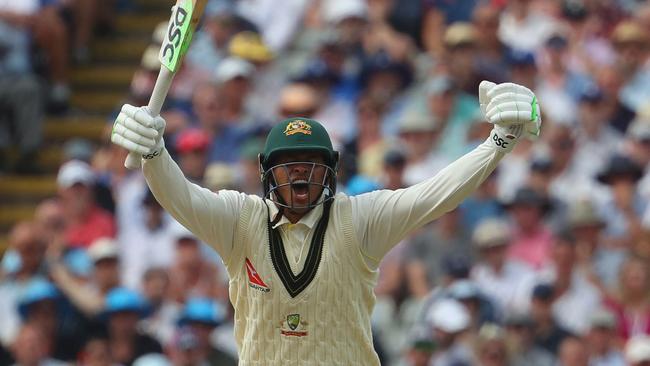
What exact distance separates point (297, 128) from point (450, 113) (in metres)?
5.31

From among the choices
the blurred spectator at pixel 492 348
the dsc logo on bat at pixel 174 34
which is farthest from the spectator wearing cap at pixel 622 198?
the dsc logo on bat at pixel 174 34

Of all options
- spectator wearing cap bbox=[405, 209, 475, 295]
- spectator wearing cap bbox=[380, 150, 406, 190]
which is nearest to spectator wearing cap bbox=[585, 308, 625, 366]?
spectator wearing cap bbox=[405, 209, 475, 295]

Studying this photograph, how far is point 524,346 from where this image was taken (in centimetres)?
1074

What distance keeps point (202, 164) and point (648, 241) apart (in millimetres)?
3547

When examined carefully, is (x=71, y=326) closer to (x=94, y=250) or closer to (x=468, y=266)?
(x=94, y=250)

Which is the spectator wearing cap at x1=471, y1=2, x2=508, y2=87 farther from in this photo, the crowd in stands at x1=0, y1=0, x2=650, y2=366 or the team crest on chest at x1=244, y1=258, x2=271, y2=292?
the team crest on chest at x1=244, y1=258, x2=271, y2=292

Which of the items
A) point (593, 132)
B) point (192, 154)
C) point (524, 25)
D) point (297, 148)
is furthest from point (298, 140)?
point (524, 25)

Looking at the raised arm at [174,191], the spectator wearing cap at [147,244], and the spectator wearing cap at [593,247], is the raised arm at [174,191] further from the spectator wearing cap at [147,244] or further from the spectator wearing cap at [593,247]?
the spectator wearing cap at [147,244]

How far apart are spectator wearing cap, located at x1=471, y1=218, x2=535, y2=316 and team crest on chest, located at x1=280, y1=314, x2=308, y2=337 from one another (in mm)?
4247

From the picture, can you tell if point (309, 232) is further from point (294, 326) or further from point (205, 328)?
point (205, 328)

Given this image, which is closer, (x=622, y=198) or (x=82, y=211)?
(x=622, y=198)

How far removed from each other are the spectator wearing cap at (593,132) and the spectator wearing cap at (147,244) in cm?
316

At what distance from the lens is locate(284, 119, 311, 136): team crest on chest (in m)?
7.05

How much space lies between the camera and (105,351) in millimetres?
11148
